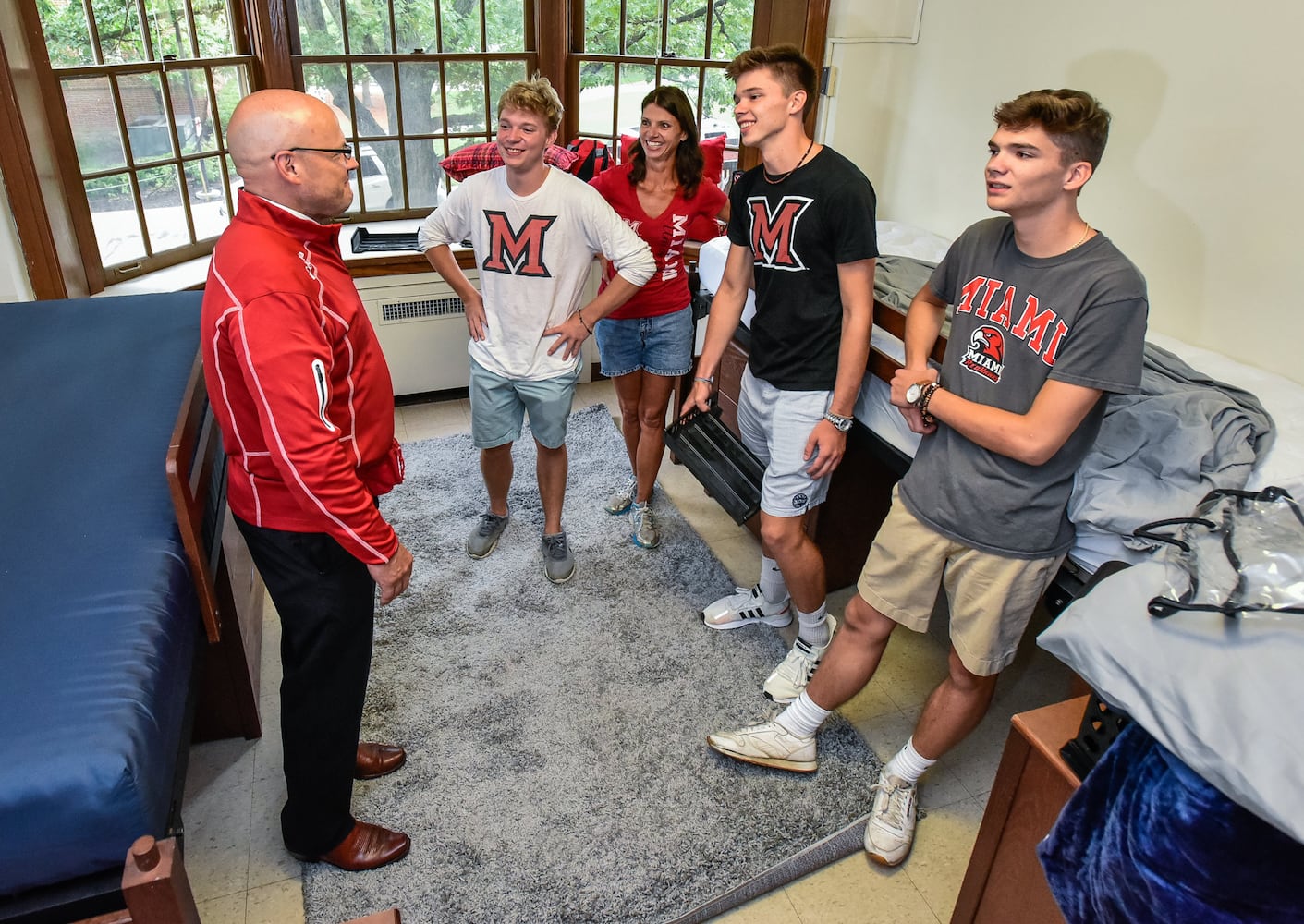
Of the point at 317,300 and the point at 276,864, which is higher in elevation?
the point at 317,300

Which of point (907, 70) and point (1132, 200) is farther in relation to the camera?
point (907, 70)

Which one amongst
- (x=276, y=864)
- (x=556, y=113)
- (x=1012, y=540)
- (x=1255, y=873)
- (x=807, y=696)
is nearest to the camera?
(x=1255, y=873)

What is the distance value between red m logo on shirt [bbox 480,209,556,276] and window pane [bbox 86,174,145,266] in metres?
1.56

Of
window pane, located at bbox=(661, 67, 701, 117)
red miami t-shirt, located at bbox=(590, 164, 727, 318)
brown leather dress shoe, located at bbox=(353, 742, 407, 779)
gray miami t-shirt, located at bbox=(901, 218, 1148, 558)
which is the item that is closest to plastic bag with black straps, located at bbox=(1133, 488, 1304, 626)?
gray miami t-shirt, located at bbox=(901, 218, 1148, 558)

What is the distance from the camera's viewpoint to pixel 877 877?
1.84 meters

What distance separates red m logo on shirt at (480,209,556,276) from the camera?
93.4 inches

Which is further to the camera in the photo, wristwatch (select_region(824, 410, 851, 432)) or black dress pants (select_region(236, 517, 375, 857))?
wristwatch (select_region(824, 410, 851, 432))

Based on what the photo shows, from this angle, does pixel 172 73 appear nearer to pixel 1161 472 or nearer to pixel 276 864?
pixel 276 864

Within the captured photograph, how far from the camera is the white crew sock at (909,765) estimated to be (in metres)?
A: 1.88

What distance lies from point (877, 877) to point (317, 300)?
1.57 metres

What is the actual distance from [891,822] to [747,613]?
77cm

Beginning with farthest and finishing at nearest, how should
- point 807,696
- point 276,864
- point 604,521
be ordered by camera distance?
point 604,521 → point 807,696 → point 276,864

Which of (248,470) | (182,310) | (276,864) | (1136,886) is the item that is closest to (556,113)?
(182,310)

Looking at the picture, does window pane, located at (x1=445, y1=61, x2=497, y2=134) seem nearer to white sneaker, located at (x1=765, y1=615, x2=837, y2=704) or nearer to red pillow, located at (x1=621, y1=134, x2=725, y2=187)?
red pillow, located at (x1=621, y1=134, x2=725, y2=187)
